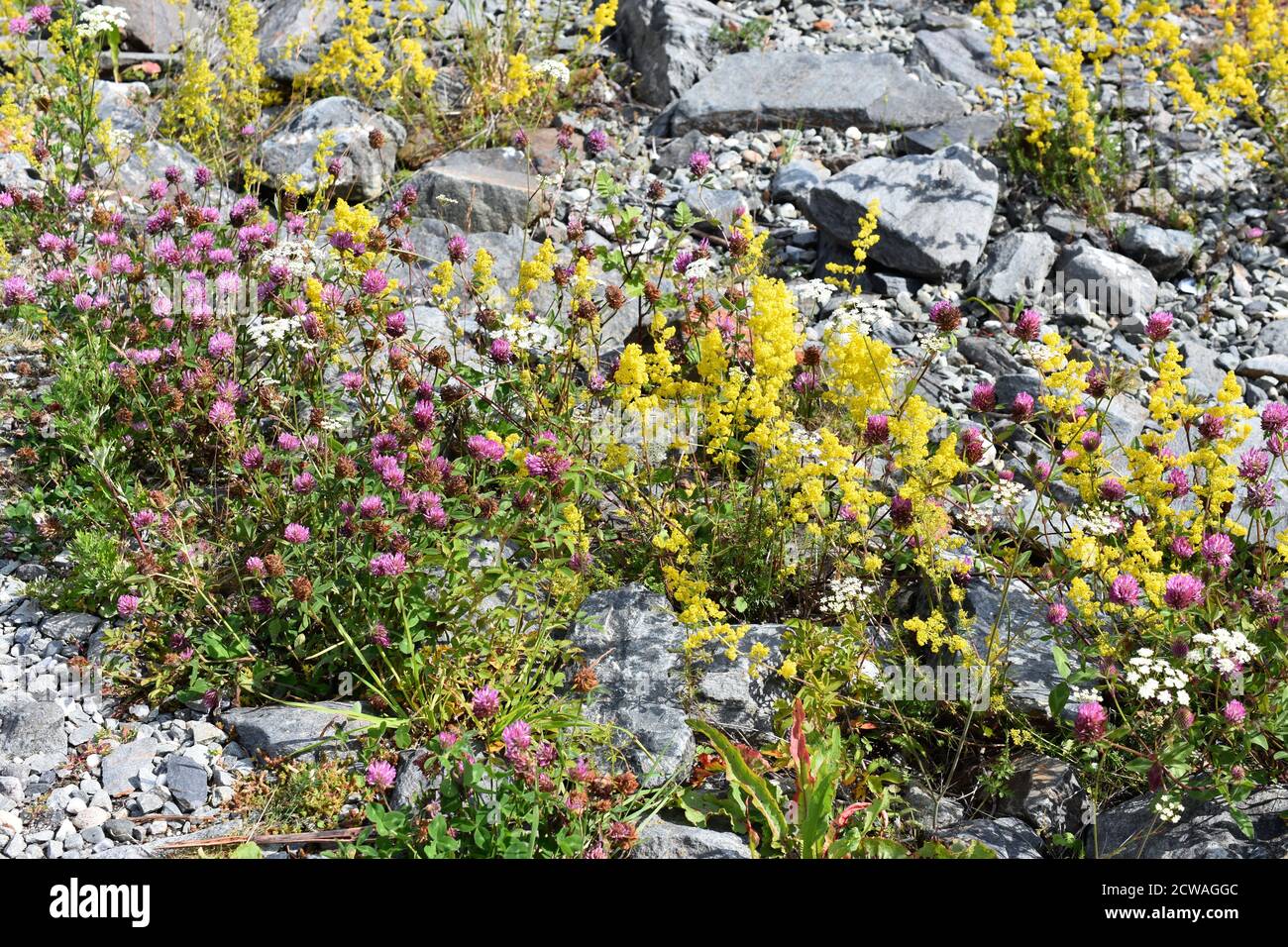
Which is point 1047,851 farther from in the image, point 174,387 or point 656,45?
point 656,45

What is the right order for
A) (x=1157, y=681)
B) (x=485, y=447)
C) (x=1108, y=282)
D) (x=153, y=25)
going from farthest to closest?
(x=153, y=25), (x=1108, y=282), (x=485, y=447), (x=1157, y=681)

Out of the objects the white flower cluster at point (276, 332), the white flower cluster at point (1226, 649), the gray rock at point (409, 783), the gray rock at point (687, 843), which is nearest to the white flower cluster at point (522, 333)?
the white flower cluster at point (276, 332)

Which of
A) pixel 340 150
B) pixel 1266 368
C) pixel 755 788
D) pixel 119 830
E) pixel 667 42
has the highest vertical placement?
pixel 667 42

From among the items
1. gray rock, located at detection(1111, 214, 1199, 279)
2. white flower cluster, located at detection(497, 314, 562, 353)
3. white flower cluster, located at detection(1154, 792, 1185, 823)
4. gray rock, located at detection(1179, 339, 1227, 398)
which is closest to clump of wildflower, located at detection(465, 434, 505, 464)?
white flower cluster, located at detection(497, 314, 562, 353)

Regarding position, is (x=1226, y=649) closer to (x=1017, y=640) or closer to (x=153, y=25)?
(x=1017, y=640)

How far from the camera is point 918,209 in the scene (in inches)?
269

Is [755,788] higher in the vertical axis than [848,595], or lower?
lower

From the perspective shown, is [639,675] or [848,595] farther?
[639,675]

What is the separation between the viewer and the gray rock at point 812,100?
8.13 meters

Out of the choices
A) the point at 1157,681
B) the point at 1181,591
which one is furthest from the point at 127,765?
the point at 1181,591

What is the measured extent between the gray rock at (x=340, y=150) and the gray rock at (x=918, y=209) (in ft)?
9.03

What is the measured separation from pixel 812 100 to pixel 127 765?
6430 millimetres

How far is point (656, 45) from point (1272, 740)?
6.89m

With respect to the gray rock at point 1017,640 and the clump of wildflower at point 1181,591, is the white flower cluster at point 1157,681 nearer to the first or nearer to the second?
the clump of wildflower at point 1181,591
